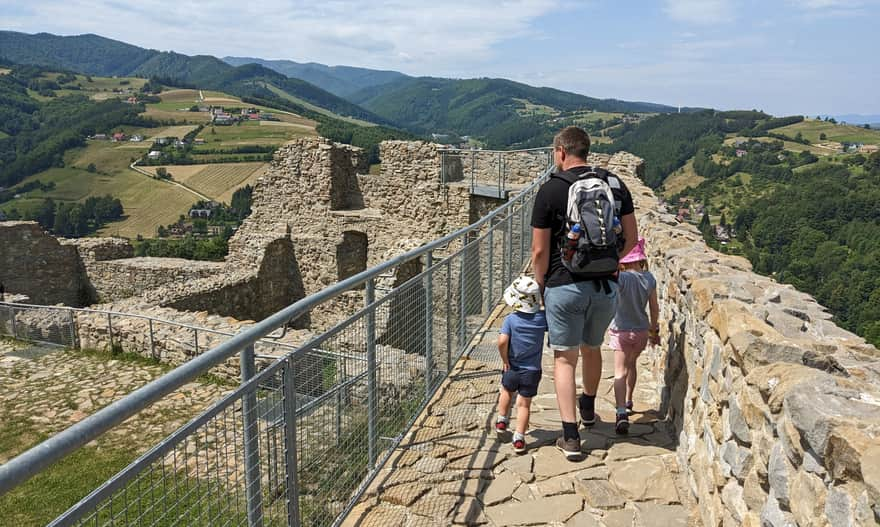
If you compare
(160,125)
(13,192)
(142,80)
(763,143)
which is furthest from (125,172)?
(142,80)

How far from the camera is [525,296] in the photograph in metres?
4.01

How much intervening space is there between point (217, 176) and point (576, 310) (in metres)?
85.3

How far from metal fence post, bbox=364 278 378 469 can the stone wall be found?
1617 centimetres

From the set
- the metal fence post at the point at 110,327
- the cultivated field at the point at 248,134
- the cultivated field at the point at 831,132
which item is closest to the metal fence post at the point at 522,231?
the metal fence post at the point at 110,327

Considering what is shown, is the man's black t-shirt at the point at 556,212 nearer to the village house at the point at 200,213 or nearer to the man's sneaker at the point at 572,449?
the man's sneaker at the point at 572,449

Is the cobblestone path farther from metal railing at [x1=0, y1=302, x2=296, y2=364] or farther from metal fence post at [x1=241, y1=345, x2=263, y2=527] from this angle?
metal railing at [x1=0, y1=302, x2=296, y2=364]

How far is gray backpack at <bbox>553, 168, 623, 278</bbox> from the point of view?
3467 mm

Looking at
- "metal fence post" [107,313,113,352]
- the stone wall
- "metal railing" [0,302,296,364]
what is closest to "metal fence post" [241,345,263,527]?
"metal railing" [0,302,296,364]

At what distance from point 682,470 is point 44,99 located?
15702 cm

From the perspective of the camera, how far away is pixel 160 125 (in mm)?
110375

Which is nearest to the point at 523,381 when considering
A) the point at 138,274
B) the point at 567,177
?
the point at 567,177

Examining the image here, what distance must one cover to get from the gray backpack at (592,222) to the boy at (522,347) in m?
0.51

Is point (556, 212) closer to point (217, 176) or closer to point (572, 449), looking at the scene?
point (572, 449)

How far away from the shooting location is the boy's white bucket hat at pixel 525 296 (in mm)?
3973
